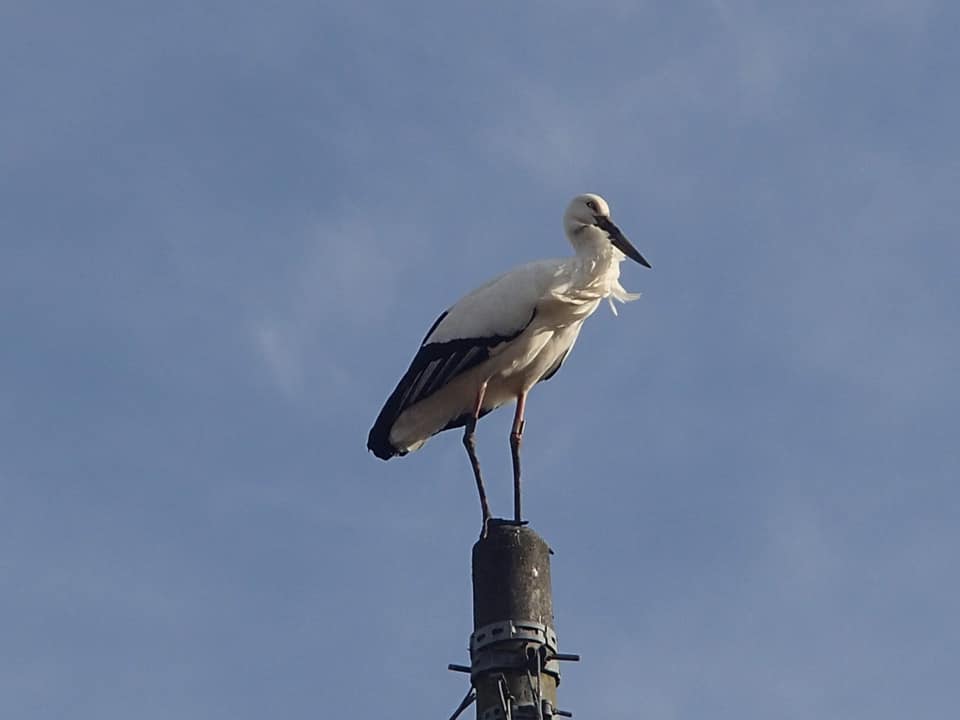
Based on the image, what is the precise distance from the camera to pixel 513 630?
7.93m

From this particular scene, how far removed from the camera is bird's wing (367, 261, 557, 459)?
11609 millimetres

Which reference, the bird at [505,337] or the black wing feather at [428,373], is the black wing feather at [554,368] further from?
the black wing feather at [428,373]

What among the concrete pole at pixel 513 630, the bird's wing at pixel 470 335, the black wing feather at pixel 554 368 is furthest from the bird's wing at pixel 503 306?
the concrete pole at pixel 513 630

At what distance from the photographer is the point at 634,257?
39.4 ft

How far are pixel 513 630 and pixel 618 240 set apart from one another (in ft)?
15.4

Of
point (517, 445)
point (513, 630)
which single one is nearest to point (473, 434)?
point (517, 445)

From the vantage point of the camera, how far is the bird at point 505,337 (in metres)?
11.6

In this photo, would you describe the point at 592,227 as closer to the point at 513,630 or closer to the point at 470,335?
the point at 470,335

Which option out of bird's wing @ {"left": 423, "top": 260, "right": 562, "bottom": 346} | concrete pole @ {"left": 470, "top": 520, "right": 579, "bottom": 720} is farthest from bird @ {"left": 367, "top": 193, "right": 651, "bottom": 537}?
concrete pole @ {"left": 470, "top": 520, "right": 579, "bottom": 720}

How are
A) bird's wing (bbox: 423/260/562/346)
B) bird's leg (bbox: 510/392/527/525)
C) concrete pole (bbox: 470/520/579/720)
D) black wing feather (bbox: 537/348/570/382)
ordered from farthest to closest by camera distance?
black wing feather (bbox: 537/348/570/382) < bird's wing (bbox: 423/260/562/346) < bird's leg (bbox: 510/392/527/525) < concrete pole (bbox: 470/520/579/720)

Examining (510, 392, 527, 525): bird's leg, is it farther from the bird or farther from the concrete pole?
the concrete pole

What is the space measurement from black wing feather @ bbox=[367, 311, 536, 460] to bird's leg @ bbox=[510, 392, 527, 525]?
41 centimetres

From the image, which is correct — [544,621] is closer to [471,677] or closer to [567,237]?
[471,677]

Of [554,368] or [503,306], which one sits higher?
[554,368]
